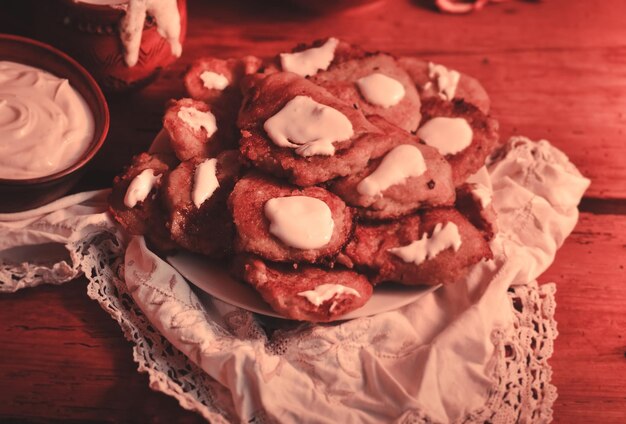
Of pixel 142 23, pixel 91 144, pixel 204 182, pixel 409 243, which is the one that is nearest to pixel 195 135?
pixel 204 182

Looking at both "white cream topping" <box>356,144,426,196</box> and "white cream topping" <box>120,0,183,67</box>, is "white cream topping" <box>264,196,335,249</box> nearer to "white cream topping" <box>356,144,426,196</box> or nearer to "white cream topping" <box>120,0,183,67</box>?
"white cream topping" <box>356,144,426,196</box>

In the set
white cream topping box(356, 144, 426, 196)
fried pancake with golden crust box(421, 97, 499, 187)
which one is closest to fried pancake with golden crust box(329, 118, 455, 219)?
white cream topping box(356, 144, 426, 196)

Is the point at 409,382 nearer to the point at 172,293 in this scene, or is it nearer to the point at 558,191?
the point at 172,293

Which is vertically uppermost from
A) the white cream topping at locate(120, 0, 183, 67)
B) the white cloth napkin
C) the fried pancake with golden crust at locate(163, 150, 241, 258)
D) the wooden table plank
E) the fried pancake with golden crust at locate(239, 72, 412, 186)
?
the white cream topping at locate(120, 0, 183, 67)

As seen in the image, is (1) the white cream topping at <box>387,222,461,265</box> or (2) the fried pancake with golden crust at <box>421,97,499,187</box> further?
(2) the fried pancake with golden crust at <box>421,97,499,187</box>

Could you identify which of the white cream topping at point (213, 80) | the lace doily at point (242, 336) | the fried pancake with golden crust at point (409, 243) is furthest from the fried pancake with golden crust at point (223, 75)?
the fried pancake with golden crust at point (409, 243)

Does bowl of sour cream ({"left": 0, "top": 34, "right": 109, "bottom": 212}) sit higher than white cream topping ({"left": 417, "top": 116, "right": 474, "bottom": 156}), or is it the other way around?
bowl of sour cream ({"left": 0, "top": 34, "right": 109, "bottom": 212})
